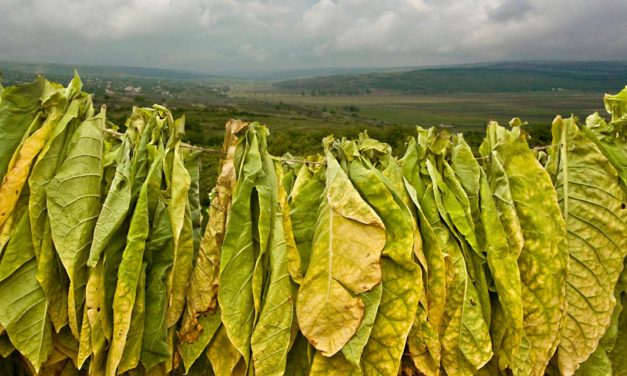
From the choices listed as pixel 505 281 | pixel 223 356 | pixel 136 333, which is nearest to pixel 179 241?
pixel 136 333

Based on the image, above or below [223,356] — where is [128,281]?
above

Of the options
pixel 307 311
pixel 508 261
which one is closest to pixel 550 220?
pixel 508 261

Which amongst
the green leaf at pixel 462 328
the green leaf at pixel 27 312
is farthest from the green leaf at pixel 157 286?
the green leaf at pixel 462 328

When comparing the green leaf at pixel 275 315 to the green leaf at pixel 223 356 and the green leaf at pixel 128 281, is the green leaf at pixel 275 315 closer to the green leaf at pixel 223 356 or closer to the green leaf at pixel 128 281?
the green leaf at pixel 223 356

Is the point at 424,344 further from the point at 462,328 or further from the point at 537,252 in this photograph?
the point at 537,252

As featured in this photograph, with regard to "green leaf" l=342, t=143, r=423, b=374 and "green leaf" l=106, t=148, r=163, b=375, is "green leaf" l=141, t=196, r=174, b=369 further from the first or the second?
"green leaf" l=342, t=143, r=423, b=374

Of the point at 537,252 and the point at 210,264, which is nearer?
the point at 210,264

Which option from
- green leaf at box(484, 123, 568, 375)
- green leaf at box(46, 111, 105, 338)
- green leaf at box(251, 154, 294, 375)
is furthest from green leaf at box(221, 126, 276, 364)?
green leaf at box(484, 123, 568, 375)

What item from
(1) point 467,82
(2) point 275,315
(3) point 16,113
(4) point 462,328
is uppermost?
(3) point 16,113
